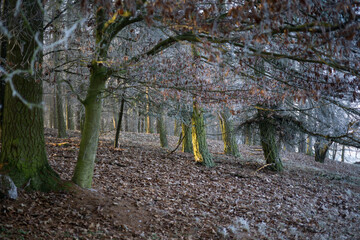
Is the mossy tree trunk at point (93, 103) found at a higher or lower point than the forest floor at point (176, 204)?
higher

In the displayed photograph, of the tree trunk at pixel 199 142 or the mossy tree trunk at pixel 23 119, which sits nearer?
the mossy tree trunk at pixel 23 119

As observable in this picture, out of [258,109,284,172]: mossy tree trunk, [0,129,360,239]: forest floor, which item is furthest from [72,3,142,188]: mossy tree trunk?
[258,109,284,172]: mossy tree trunk

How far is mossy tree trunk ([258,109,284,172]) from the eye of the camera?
12.1 metres

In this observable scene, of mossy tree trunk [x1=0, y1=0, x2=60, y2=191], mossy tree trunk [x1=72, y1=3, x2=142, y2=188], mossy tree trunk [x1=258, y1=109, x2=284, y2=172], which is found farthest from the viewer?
mossy tree trunk [x1=258, y1=109, x2=284, y2=172]

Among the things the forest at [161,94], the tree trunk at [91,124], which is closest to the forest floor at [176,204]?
the forest at [161,94]

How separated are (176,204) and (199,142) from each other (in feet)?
15.5

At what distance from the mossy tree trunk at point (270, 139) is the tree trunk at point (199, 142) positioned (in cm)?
260

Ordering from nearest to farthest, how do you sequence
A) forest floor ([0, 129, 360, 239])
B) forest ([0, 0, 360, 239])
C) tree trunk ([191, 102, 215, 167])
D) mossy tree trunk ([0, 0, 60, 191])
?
1. forest ([0, 0, 360, 239])
2. forest floor ([0, 129, 360, 239])
3. mossy tree trunk ([0, 0, 60, 191])
4. tree trunk ([191, 102, 215, 167])

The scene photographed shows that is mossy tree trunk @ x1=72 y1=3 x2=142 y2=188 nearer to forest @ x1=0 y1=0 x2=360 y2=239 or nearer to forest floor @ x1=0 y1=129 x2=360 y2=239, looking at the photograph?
forest @ x1=0 y1=0 x2=360 y2=239

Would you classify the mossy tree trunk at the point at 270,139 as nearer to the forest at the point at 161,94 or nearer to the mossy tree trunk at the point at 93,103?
the forest at the point at 161,94

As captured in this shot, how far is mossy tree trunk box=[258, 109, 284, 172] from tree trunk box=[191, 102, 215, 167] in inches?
102

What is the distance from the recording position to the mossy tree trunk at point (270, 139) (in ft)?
39.8

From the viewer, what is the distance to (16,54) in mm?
5555

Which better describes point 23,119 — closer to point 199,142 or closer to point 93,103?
point 93,103
